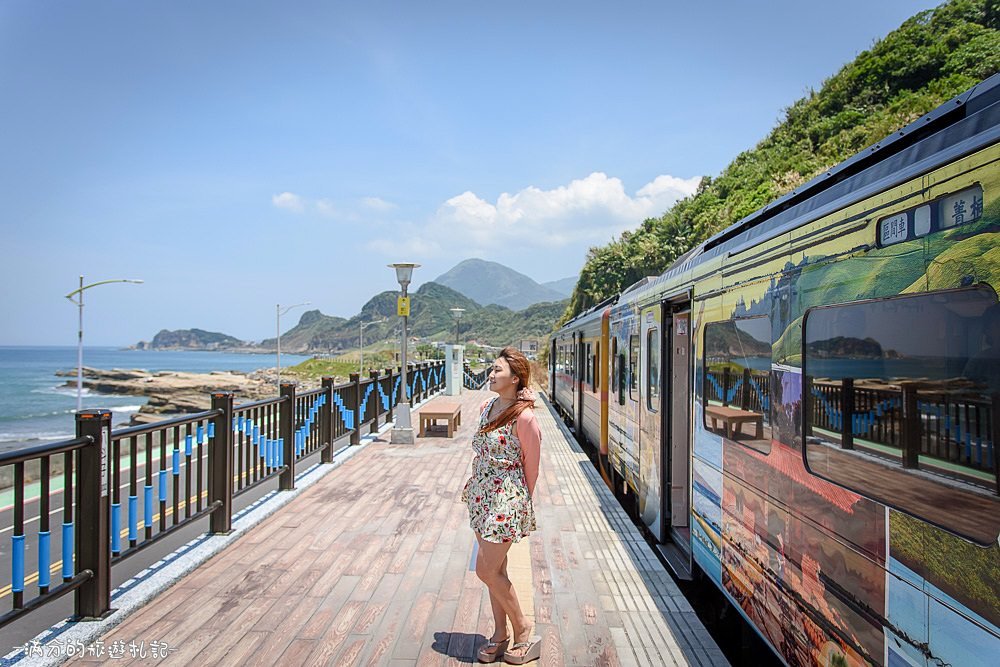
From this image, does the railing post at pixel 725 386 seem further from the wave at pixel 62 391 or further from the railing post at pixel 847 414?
the wave at pixel 62 391

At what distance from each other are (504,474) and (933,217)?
7.32 feet

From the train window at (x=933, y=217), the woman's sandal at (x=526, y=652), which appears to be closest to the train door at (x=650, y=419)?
the woman's sandal at (x=526, y=652)

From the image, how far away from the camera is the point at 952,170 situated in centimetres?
215

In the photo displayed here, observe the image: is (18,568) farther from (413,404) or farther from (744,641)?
(413,404)

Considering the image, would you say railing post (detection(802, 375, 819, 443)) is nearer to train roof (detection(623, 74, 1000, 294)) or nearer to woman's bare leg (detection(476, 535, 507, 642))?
train roof (detection(623, 74, 1000, 294))

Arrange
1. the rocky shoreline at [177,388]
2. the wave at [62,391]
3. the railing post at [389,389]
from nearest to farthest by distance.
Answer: the railing post at [389,389] → the rocky shoreline at [177,388] → the wave at [62,391]

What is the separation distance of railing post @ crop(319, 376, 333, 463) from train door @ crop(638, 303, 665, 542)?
14.0ft

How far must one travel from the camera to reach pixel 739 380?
4.04m

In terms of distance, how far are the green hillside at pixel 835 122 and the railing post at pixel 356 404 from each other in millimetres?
28060

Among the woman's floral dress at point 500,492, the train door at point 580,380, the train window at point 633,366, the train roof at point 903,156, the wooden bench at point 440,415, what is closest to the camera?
the train roof at point 903,156

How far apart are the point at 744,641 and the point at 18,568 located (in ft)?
14.3

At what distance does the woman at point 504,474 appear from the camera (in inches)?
138

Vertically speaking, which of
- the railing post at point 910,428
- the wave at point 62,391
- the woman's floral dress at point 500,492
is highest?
the railing post at point 910,428

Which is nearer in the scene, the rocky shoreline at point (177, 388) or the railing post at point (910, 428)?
the railing post at point (910, 428)
